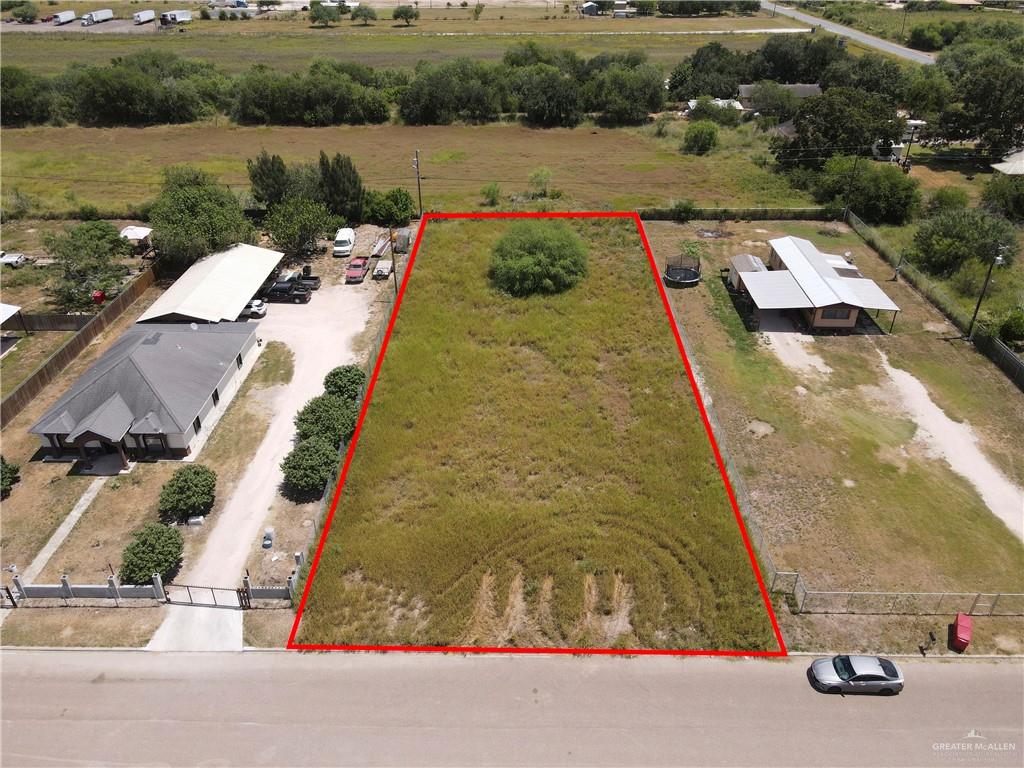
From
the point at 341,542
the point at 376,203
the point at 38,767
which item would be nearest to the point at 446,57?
the point at 376,203

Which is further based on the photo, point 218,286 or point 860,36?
point 860,36

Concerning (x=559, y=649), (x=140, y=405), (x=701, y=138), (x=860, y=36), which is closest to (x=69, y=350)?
(x=140, y=405)

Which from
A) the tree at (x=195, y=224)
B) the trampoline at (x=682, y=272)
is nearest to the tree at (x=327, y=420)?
the tree at (x=195, y=224)

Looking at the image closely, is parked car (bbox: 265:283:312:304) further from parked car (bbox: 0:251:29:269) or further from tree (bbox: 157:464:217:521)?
parked car (bbox: 0:251:29:269)

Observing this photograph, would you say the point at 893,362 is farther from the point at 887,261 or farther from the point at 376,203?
the point at 376,203

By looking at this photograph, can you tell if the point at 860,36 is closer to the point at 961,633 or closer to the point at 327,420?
the point at 961,633

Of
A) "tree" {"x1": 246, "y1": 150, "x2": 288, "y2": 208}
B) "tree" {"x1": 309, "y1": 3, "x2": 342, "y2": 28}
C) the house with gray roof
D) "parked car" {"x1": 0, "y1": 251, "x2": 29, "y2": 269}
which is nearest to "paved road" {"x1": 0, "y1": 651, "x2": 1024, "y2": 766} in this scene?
the house with gray roof

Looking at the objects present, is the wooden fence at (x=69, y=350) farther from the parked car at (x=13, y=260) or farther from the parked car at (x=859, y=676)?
the parked car at (x=859, y=676)
